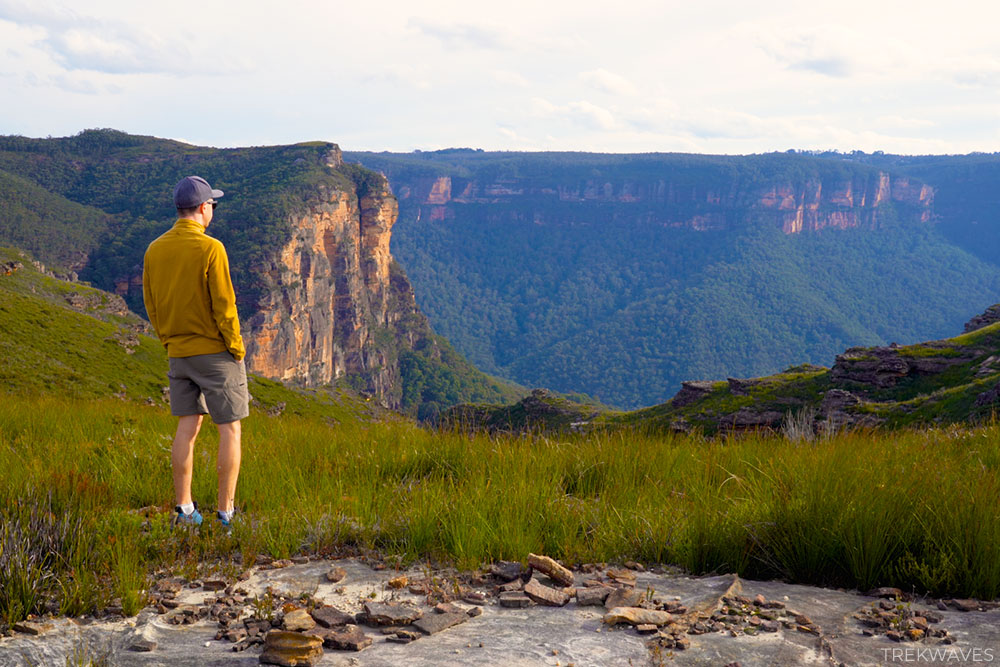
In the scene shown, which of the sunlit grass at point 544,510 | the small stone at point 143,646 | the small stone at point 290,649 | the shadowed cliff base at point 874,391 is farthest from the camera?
the shadowed cliff base at point 874,391

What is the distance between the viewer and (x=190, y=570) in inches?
149

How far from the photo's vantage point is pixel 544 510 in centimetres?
449

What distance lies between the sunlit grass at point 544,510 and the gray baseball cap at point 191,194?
189cm

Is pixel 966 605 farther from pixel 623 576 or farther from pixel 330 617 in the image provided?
pixel 330 617

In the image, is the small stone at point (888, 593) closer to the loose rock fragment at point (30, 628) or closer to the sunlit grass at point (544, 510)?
the sunlit grass at point (544, 510)

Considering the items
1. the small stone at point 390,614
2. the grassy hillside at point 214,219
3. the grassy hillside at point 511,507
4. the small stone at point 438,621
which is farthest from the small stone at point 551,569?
the grassy hillside at point 214,219

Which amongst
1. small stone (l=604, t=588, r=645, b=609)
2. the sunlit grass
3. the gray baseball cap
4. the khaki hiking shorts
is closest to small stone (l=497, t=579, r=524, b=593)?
the sunlit grass

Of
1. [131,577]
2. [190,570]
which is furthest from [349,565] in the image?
[131,577]

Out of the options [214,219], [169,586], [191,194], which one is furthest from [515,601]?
[214,219]

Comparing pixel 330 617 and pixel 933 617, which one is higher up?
pixel 933 617

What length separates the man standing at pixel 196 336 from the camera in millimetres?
4727

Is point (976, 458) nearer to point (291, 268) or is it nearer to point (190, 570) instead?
point (190, 570)

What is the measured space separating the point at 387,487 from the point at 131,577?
2001 mm

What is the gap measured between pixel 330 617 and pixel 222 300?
93.3 inches
